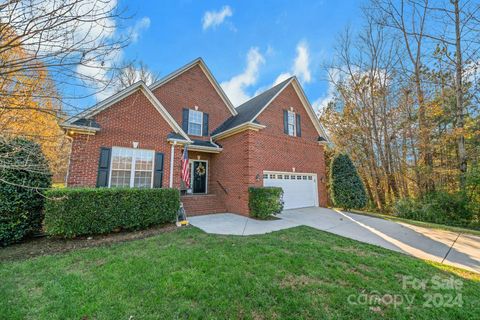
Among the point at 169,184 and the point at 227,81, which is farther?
the point at 227,81

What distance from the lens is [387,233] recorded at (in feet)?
22.6

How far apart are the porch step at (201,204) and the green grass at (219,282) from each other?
4.32m

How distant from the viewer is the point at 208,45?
1105 centimetres

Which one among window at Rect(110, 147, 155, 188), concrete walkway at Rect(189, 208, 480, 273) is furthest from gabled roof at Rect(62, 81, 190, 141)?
concrete walkway at Rect(189, 208, 480, 273)

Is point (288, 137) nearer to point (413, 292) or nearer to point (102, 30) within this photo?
point (413, 292)

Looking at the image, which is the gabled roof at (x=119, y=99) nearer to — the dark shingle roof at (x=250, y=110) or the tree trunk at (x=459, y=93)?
the dark shingle roof at (x=250, y=110)

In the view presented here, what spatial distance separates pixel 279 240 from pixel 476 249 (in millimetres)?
5495

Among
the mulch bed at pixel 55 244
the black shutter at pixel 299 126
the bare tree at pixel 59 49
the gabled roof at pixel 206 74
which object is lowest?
the mulch bed at pixel 55 244

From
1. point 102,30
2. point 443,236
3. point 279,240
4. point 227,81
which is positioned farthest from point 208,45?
point 443,236

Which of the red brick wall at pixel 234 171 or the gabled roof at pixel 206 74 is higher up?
the gabled roof at pixel 206 74

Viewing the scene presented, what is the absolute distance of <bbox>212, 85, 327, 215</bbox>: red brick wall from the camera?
977 centimetres

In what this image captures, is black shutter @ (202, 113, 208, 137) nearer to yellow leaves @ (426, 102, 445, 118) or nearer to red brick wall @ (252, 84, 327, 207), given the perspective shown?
red brick wall @ (252, 84, 327, 207)

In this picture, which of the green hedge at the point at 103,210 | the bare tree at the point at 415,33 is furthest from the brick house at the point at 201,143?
the bare tree at the point at 415,33

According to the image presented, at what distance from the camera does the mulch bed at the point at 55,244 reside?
188 inches
